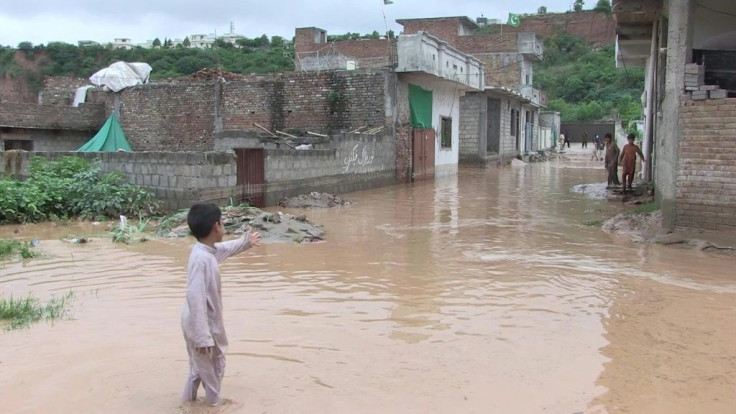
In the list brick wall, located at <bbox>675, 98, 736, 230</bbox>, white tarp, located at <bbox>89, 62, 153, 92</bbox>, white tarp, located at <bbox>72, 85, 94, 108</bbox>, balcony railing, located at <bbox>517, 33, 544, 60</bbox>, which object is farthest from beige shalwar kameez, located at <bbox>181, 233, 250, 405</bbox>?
balcony railing, located at <bbox>517, 33, 544, 60</bbox>

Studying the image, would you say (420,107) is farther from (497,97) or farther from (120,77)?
(120,77)

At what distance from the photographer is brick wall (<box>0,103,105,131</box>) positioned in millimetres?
22047

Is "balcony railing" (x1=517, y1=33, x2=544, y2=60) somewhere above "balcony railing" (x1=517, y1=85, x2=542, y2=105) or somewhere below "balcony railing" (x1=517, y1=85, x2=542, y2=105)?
above

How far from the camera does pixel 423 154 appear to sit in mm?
22969

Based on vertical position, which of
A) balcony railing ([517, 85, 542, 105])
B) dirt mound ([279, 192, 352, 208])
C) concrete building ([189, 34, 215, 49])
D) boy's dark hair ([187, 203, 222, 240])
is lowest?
dirt mound ([279, 192, 352, 208])

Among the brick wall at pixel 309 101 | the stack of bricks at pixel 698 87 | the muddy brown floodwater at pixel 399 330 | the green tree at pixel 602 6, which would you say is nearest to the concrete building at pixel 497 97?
the brick wall at pixel 309 101

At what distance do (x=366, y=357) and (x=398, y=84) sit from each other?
17.0 metres

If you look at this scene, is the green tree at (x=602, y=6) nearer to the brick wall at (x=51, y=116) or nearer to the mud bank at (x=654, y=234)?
the brick wall at (x=51, y=116)

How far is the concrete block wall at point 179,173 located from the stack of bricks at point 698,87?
8.33m

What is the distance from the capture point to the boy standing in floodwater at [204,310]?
A: 11.3ft

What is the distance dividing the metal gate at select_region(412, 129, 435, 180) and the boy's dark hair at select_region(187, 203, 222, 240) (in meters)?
18.7

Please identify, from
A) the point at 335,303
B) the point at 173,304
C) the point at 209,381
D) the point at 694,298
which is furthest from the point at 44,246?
the point at 694,298

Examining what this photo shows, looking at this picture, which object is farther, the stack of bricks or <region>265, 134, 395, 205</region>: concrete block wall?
<region>265, 134, 395, 205</region>: concrete block wall

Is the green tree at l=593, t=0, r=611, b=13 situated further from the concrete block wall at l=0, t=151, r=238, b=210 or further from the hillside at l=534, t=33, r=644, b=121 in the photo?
the concrete block wall at l=0, t=151, r=238, b=210
